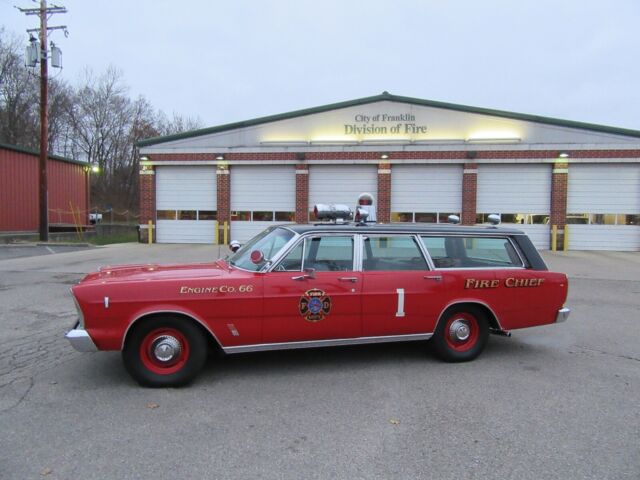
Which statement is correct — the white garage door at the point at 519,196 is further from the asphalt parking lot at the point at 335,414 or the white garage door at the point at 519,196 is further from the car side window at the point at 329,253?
the car side window at the point at 329,253

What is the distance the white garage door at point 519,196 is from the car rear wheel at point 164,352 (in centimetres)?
1716

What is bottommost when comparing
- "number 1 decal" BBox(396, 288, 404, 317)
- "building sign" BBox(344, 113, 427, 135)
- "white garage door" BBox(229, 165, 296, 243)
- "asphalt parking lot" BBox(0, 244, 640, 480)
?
"asphalt parking lot" BBox(0, 244, 640, 480)

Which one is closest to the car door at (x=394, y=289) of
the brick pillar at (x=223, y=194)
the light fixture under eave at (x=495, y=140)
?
the light fixture under eave at (x=495, y=140)

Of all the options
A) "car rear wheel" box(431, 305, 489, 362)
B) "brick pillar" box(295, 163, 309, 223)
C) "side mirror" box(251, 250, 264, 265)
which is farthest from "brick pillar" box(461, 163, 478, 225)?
"side mirror" box(251, 250, 264, 265)

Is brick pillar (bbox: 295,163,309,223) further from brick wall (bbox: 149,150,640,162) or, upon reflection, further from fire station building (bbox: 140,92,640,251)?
brick wall (bbox: 149,150,640,162)

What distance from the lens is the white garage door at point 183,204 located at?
20594 mm

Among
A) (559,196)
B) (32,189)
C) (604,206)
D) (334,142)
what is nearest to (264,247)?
(334,142)

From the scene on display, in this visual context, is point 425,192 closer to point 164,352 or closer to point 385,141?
point 385,141

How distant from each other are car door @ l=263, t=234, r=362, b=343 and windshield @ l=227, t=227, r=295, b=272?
0.20 metres

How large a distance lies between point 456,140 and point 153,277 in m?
17.6

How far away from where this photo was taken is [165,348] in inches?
161

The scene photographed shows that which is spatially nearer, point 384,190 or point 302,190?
point 384,190

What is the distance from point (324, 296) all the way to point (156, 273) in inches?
66.8

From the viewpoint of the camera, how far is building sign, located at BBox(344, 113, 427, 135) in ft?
65.2
